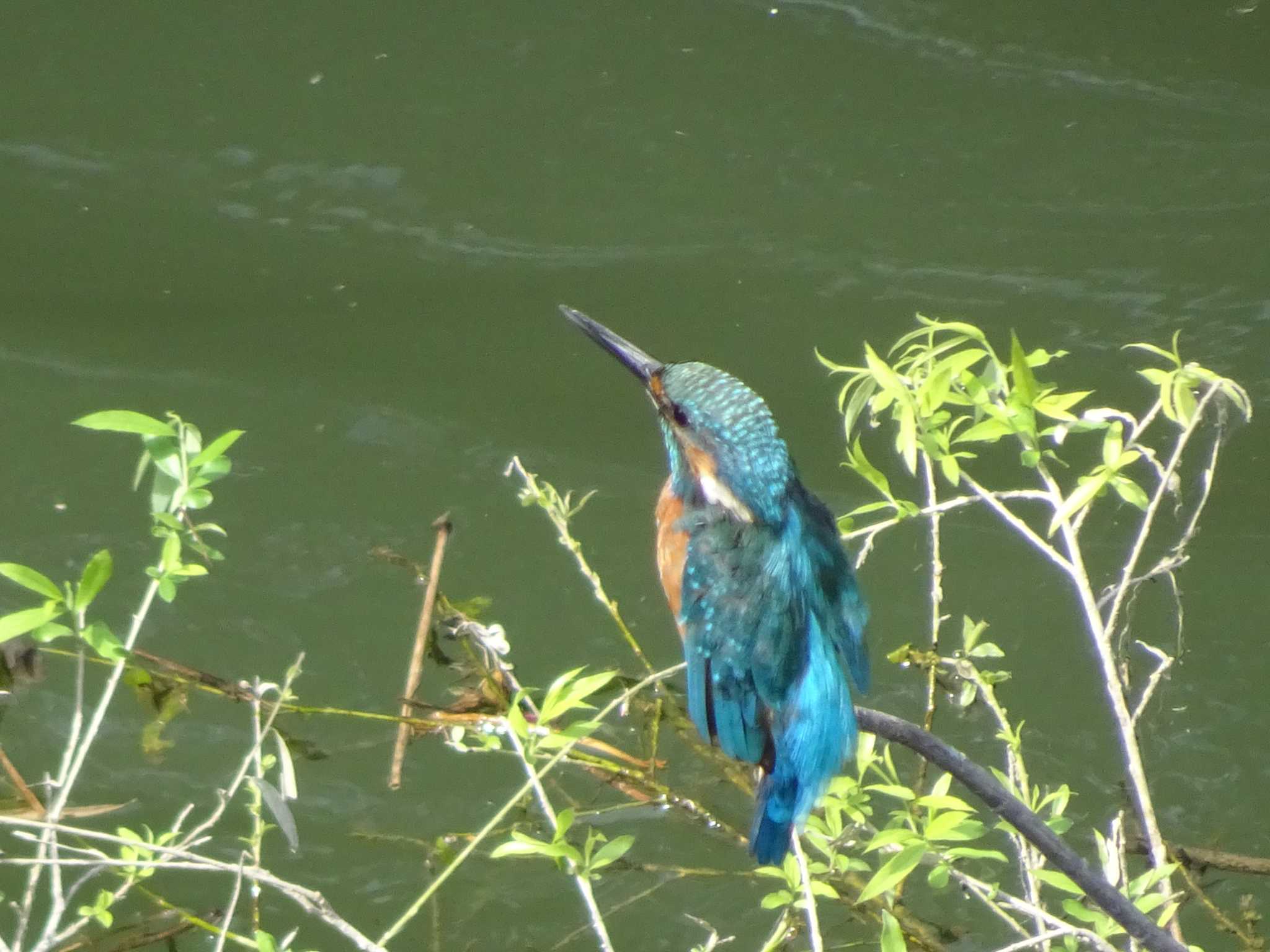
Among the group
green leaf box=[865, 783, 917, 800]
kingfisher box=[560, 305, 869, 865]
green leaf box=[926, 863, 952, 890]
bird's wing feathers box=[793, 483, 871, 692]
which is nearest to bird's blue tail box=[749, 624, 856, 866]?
kingfisher box=[560, 305, 869, 865]

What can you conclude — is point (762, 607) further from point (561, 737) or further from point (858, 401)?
point (561, 737)

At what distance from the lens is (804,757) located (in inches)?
75.0

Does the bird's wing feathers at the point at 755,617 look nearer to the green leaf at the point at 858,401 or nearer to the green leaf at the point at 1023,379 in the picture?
the green leaf at the point at 858,401

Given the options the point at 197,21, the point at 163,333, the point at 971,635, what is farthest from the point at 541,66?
the point at 971,635

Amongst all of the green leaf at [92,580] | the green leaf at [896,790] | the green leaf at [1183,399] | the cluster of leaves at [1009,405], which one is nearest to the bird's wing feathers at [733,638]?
the green leaf at [896,790]

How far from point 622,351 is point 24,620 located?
1197 millimetres

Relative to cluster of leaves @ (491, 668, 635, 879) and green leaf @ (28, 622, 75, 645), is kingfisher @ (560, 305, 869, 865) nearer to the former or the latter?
cluster of leaves @ (491, 668, 635, 879)

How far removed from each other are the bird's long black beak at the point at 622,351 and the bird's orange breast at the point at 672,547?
0.22 m

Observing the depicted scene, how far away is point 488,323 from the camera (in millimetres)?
3529

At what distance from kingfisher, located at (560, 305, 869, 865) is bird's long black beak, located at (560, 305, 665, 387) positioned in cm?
6

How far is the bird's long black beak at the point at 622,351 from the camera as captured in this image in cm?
225

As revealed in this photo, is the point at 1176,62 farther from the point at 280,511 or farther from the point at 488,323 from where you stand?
the point at 280,511

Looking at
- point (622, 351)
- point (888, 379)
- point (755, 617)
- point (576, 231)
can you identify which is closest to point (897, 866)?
Answer: point (888, 379)

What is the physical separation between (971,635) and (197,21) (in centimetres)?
265
